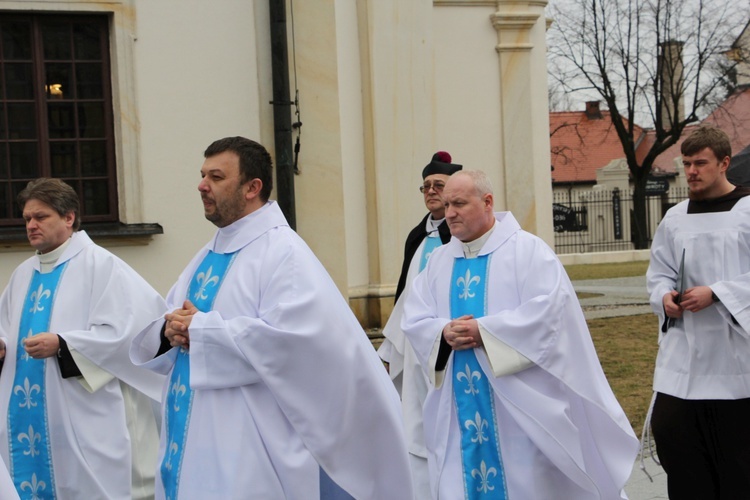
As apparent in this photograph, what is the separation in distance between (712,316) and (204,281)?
2650 millimetres

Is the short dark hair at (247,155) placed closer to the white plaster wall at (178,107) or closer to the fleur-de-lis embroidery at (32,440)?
the fleur-de-lis embroidery at (32,440)

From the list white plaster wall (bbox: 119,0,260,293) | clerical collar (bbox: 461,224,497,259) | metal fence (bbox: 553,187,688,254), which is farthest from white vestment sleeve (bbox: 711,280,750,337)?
metal fence (bbox: 553,187,688,254)

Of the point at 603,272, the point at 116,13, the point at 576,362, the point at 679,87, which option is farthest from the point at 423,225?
the point at 679,87

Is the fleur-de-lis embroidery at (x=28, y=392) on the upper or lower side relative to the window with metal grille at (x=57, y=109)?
lower

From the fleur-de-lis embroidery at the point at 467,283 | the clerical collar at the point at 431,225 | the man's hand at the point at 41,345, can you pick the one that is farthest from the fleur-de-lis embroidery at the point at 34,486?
the clerical collar at the point at 431,225

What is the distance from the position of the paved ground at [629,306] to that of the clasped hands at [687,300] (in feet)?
5.22

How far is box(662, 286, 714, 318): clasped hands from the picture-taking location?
5813 mm

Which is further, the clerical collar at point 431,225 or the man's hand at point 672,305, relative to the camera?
the clerical collar at point 431,225

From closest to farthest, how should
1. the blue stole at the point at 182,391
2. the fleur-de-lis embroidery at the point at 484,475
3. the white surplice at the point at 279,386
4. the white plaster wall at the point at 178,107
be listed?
the white surplice at the point at 279,386 < the blue stole at the point at 182,391 < the fleur-de-lis embroidery at the point at 484,475 < the white plaster wall at the point at 178,107

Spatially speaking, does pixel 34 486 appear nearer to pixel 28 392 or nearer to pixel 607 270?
pixel 28 392

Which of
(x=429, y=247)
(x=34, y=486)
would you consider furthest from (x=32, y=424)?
(x=429, y=247)

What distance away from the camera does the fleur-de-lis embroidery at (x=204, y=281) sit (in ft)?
15.7

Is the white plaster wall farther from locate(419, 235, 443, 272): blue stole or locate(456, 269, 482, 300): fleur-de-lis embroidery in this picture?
locate(456, 269, 482, 300): fleur-de-lis embroidery

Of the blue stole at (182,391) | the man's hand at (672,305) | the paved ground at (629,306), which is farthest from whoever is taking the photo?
the paved ground at (629,306)
